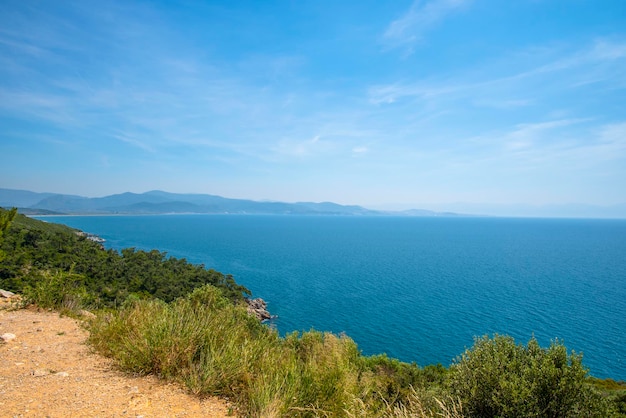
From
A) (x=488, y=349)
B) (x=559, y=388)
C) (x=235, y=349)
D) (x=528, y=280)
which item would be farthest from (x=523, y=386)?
(x=528, y=280)

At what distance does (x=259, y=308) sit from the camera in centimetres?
4703

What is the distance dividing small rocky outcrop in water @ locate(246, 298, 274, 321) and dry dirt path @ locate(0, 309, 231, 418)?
38.7 m

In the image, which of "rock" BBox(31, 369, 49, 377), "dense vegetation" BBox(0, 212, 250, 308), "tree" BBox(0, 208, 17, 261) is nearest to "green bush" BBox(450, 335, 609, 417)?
"rock" BBox(31, 369, 49, 377)

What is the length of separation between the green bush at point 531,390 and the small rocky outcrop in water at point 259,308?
133 feet

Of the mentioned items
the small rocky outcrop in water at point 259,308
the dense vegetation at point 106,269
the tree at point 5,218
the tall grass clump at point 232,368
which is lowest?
the small rocky outcrop in water at point 259,308

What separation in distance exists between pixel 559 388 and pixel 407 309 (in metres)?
45.8

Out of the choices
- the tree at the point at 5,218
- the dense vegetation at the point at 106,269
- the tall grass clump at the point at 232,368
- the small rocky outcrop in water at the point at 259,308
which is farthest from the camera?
the small rocky outcrop in water at the point at 259,308

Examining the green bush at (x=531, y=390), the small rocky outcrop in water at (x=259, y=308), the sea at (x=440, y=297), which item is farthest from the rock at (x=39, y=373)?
the small rocky outcrop in water at (x=259, y=308)

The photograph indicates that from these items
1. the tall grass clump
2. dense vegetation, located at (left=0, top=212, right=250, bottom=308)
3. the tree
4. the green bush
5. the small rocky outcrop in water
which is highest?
the tree

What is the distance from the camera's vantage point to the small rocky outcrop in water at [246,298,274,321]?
4522 centimetres

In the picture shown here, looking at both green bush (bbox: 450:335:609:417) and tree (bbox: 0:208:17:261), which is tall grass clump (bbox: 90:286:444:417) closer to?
green bush (bbox: 450:335:609:417)

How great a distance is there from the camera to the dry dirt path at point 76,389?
4.91 meters

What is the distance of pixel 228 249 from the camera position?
4210 inches

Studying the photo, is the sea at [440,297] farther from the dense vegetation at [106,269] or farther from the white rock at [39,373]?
the white rock at [39,373]
